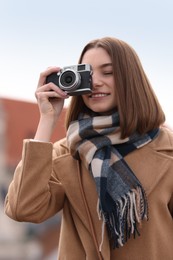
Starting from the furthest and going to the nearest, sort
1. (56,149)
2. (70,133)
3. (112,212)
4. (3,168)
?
(3,168)
(56,149)
(70,133)
(112,212)

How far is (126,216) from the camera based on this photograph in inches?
72.0

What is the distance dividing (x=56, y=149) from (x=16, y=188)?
0.79ft

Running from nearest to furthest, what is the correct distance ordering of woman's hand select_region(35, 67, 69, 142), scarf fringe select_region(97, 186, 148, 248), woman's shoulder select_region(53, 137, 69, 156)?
scarf fringe select_region(97, 186, 148, 248), woman's hand select_region(35, 67, 69, 142), woman's shoulder select_region(53, 137, 69, 156)

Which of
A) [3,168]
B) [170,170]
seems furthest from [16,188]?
[3,168]

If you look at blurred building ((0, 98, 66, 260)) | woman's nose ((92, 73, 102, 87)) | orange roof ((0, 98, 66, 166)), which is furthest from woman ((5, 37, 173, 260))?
orange roof ((0, 98, 66, 166))

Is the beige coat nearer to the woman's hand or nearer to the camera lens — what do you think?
the woman's hand

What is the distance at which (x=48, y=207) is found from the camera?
75.4 inches

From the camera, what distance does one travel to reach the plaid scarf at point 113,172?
1811 millimetres

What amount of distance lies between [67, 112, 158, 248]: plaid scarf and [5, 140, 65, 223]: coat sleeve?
0.11 m

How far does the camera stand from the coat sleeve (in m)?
1.86

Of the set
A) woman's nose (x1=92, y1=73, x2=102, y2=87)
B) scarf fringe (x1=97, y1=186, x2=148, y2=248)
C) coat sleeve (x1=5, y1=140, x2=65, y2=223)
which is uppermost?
woman's nose (x1=92, y1=73, x2=102, y2=87)

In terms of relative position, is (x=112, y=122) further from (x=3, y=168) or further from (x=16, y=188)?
(x=3, y=168)

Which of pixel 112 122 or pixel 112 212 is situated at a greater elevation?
pixel 112 122

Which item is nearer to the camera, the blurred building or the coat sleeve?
the coat sleeve
